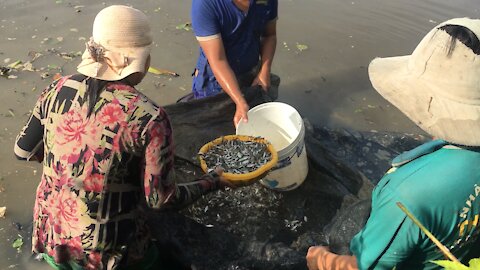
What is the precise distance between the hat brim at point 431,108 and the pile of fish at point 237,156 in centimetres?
132

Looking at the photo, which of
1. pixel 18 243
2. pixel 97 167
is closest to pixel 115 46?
pixel 97 167

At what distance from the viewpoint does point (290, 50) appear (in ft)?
20.0

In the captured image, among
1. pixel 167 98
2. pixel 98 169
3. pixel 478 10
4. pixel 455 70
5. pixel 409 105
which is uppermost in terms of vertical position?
pixel 455 70

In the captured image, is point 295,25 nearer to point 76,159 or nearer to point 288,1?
point 288,1

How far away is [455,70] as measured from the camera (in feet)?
5.11

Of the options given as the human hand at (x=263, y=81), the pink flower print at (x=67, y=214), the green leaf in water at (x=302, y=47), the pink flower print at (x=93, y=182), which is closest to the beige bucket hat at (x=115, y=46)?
the pink flower print at (x=93, y=182)

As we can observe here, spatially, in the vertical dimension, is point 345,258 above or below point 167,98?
above

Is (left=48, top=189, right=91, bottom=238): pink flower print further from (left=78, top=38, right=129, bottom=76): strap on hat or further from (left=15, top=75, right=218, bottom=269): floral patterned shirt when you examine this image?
(left=78, top=38, right=129, bottom=76): strap on hat

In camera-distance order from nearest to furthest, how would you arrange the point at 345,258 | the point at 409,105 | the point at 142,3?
the point at 409,105
the point at 345,258
the point at 142,3

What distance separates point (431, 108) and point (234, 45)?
7.05 ft

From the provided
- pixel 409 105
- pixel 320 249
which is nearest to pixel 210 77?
pixel 320 249

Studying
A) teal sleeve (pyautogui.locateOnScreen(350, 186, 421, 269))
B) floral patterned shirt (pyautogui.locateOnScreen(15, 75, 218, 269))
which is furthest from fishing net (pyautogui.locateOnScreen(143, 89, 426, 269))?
teal sleeve (pyautogui.locateOnScreen(350, 186, 421, 269))

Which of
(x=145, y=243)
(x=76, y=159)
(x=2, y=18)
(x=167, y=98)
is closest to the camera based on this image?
(x=76, y=159)

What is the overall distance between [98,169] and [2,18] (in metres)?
5.24
